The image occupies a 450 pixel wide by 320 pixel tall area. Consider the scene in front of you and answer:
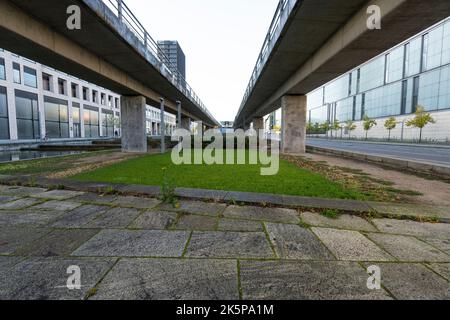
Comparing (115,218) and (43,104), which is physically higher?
(43,104)

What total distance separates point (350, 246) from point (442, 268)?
934 millimetres

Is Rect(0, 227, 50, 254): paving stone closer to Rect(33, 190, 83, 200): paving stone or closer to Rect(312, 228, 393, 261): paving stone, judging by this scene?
Rect(33, 190, 83, 200): paving stone

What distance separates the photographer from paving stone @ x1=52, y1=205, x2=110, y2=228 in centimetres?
375

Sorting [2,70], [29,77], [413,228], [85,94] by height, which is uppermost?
[85,94]

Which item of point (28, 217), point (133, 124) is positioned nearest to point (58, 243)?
point (28, 217)

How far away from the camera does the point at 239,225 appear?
383cm

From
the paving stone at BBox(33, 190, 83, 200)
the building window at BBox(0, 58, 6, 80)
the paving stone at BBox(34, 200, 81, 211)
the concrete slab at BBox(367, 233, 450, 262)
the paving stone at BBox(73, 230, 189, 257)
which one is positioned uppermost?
the building window at BBox(0, 58, 6, 80)

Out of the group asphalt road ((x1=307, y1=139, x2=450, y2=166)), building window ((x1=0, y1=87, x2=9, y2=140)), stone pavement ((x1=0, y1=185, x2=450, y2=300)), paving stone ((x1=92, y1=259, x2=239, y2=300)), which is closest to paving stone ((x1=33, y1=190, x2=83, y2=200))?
stone pavement ((x1=0, y1=185, x2=450, y2=300))

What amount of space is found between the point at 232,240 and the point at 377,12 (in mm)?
7937

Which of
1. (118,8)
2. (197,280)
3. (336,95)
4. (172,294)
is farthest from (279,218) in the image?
(336,95)

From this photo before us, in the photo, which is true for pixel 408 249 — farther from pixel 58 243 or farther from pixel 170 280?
pixel 58 243

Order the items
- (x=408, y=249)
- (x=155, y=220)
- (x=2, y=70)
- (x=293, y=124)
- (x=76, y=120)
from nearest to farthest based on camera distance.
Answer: (x=408, y=249) < (x=155, y=220) < (x=293, y=124) < (x=2, y=70) < (x=76, y=120)

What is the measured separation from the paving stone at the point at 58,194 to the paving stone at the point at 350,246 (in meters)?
5.41

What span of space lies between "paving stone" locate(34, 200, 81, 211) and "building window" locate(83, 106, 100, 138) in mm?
45083
